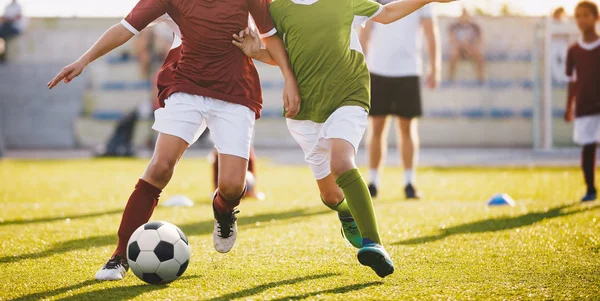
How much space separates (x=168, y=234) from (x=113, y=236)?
145 cm

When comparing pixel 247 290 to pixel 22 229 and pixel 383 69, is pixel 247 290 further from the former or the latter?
pixel 383 69

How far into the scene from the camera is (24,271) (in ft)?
12.0

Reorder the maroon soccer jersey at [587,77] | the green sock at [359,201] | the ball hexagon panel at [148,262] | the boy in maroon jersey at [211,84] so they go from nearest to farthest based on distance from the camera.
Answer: the ball hexagon panel at [148,262], the green sock at [359,201], the boy in maroon jersey at [211,84], the maroon soccer jersey at [587,77]

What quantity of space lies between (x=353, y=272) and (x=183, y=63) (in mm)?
1385

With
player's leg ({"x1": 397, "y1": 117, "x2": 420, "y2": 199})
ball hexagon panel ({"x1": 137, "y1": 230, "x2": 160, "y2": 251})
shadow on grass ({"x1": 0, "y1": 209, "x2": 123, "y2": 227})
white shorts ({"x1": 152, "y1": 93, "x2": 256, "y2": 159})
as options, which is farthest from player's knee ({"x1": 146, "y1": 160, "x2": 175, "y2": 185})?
player's leg ({"x1": 397, "y1": 117, "x2": 420, "y2": 199})

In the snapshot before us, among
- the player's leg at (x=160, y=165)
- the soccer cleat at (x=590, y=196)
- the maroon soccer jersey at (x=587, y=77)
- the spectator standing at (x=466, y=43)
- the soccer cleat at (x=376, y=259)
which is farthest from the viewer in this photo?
the spectator standing at (x=466, y=43)

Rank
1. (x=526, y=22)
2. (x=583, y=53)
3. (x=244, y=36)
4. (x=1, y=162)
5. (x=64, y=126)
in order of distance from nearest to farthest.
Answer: (x=244, y=36), (x=583, y=53), (x=1, y=162), (x=526, y=22), (x=64, y=126)

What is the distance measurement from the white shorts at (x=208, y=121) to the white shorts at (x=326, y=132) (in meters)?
0.29

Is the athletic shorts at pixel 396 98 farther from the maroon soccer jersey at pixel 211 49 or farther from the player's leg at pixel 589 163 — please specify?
the maroon soccer jersey at pixel 211 49

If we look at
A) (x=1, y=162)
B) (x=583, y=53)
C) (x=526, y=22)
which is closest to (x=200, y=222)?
(x=583, y=53)

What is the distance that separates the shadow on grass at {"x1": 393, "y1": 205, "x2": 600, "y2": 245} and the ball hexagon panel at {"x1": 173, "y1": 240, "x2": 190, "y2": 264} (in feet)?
4.79

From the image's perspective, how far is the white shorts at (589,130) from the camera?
682cm

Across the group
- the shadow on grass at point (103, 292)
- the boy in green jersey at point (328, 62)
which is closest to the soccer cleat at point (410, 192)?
the boy in green jersey at point (328, 62)

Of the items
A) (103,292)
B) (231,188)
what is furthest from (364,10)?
(103,292)
